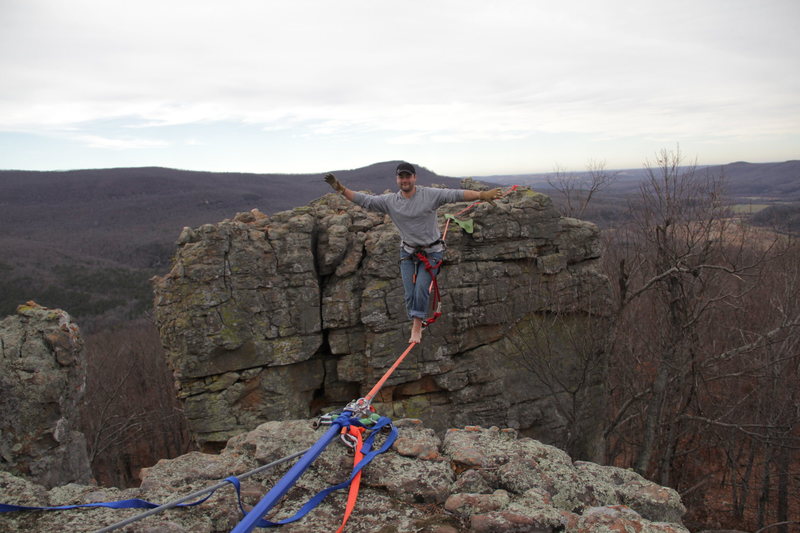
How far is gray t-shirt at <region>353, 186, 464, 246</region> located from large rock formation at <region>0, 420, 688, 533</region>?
3.17 metres

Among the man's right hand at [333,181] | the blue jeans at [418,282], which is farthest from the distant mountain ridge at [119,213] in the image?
the man's right hand at [333,181]

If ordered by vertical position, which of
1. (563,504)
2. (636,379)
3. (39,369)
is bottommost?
(636,379)

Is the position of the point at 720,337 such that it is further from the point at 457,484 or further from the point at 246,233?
the point at 457,484

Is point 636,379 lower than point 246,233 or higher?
lower

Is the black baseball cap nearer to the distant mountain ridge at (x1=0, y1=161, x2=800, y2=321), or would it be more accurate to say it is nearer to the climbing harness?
the climbing harness

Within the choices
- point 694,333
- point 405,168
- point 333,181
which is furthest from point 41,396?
point 694,333

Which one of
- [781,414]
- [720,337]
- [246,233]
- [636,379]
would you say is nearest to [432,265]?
[246,233]

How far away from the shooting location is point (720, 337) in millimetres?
21297

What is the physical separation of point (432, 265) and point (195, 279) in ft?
25.7

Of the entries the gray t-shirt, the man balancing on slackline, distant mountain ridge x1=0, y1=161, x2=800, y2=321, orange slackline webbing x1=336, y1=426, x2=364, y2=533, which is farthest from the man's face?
distant mountain ridge x1=0, y1=161, x2=800, y2=321

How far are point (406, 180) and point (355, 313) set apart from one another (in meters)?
7.78

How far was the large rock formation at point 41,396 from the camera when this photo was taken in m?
6.71

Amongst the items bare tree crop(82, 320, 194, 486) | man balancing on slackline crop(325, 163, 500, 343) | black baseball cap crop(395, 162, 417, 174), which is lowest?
bare tree crop(82, 320, 194, 486)

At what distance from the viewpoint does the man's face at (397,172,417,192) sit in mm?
7336
